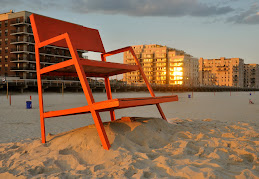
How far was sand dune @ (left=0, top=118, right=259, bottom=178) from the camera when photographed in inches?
106

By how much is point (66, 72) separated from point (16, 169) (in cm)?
244

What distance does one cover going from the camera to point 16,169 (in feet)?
9.45

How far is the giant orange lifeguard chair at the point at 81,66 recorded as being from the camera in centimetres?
334

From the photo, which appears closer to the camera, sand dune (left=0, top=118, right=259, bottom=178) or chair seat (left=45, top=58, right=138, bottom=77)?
sand dune (left=0, top=118, right=259, bottom=178)

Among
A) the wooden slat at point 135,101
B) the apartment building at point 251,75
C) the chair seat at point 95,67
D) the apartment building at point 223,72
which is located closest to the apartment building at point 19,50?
the chair seat at point 95,67

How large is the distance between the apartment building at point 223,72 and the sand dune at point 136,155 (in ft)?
447

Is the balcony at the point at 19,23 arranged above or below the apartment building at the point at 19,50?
above

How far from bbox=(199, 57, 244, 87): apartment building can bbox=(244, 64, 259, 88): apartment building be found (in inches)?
815

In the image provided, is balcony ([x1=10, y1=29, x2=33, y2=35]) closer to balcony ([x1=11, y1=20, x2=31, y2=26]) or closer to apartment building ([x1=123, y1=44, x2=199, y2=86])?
balcony ([x1=11, y1=20, x2=31, y2=26])

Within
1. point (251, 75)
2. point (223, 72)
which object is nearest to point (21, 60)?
point (223, 72)

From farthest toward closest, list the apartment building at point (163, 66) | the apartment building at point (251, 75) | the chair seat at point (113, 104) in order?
the apartment building at point (251, 75)
the apartment building at point (163, 66)
the chair seat at point (113, 104)

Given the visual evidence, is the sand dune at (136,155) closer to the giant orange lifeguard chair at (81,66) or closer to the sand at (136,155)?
the sand at (136,155)

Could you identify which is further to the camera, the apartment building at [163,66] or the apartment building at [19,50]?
the apartment building at [163,66]

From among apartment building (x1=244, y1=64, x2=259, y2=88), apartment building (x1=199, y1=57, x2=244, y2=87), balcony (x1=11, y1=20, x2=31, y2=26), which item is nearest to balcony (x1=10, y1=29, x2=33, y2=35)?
balcony (x1=11, y1=20, x2=31, y2=26)
